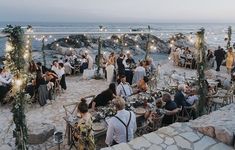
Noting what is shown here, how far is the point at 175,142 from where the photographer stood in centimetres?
584

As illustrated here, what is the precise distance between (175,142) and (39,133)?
133 inches

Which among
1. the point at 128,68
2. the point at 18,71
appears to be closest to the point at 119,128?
the point at 18,71

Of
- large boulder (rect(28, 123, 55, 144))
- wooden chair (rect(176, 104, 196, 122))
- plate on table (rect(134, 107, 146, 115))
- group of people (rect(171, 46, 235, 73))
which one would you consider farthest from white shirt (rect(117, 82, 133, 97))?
group of people (rect(171, 46, 235, 73))

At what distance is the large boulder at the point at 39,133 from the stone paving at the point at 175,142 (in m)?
2.33

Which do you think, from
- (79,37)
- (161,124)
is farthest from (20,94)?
(79,37)

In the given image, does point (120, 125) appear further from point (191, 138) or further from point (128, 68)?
point (128, 68)

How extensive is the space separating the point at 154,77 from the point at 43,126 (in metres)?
5.97

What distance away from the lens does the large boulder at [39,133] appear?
23.3 feet

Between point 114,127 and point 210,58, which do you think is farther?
point 210,58

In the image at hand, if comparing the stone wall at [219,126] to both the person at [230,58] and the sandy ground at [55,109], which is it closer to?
the sandy ground at [55,109]

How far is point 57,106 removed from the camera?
996 centimetres

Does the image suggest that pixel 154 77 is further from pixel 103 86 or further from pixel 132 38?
pixel 132 38

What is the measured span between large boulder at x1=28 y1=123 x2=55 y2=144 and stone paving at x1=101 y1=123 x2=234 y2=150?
91.6 inches

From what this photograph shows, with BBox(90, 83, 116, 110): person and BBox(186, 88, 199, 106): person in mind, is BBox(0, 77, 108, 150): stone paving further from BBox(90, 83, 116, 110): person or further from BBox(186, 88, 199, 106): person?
BBox(186, 88, 199, 106): person
